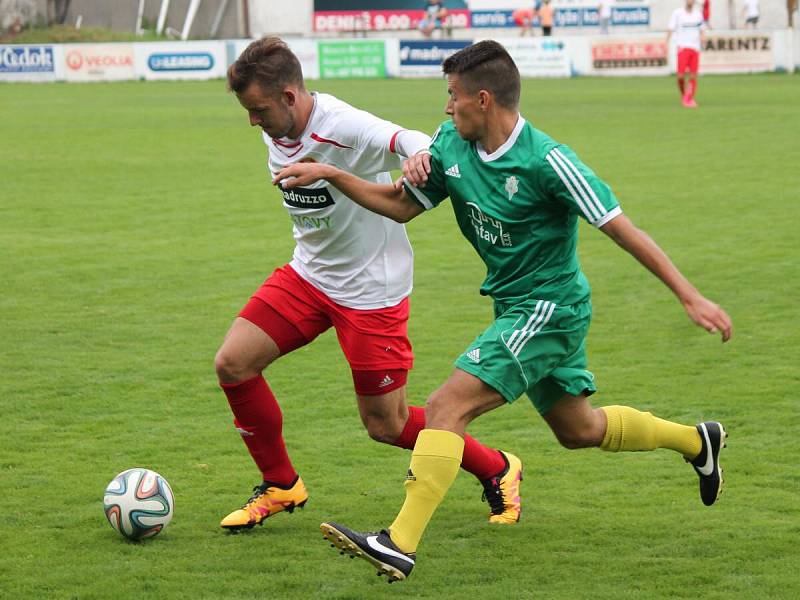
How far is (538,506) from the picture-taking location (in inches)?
211

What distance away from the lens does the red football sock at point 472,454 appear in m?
5.23

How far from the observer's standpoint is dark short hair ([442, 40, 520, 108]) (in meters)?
4.42

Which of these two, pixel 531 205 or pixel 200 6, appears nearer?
pixel 531 205

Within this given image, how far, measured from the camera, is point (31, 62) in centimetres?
3578

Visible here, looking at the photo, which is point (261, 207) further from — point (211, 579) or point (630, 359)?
point (211, 579)

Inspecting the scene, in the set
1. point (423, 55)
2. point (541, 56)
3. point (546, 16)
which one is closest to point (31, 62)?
point (423, 55)

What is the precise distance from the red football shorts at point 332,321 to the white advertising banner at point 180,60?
31556 mm

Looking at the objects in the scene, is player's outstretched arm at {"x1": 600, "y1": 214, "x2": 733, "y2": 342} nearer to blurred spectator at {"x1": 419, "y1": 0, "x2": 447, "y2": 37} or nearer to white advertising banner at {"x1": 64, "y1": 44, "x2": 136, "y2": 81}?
white advertising banner at {"x1": 64, "y1": 44, "x2": 136, "y2": 81}

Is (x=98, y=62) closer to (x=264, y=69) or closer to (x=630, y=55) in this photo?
(x=630, y=55)

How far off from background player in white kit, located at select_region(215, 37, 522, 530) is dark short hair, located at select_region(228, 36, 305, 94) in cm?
5

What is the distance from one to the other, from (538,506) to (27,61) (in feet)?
109

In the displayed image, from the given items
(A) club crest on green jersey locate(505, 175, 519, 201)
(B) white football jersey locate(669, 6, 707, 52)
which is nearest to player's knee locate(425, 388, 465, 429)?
(A) club crest on green jersey locate(505, 175, 519, 201)

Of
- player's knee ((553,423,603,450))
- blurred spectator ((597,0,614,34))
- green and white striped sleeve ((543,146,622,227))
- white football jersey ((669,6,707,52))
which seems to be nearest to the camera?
green and white striped sleeve ((543,146,622,227))

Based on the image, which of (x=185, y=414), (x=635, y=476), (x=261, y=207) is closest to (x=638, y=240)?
(x=635, y=476)
